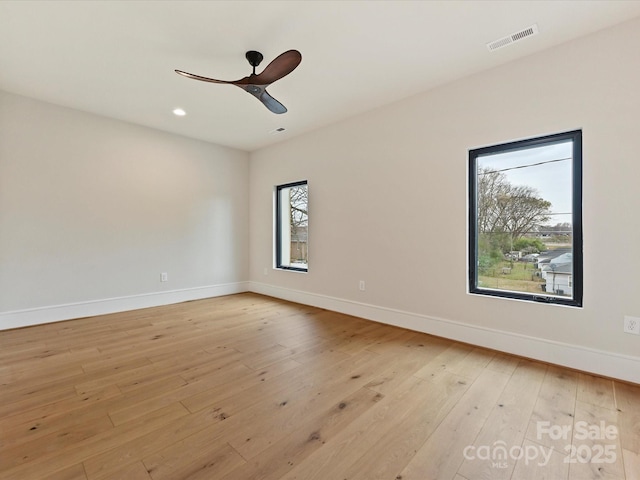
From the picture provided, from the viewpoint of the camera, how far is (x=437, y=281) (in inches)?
Result: 122

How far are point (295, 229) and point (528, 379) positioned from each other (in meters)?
3.67

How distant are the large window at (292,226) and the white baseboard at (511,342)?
1116 millimetres

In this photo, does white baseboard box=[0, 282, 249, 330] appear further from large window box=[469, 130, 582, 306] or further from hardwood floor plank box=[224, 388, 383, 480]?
large window box=[469, 130, 582, 306]

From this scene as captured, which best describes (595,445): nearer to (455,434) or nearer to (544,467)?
(544,467)

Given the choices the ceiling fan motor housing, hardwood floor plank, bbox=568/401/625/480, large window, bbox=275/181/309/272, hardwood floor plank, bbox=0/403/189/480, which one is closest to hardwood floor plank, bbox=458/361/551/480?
hardwood floor plank, bbox=568/401/625/480

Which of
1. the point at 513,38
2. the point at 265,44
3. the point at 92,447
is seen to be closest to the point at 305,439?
the point at 92,447

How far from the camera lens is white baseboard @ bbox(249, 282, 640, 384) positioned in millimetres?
2174

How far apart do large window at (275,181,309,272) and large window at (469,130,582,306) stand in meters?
2.46

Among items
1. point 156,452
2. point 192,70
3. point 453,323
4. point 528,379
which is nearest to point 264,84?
point 192,70

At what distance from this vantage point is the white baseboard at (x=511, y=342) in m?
2.17

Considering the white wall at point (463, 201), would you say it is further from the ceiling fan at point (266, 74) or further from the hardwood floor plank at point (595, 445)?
the ceiling fan at point (266, 74)

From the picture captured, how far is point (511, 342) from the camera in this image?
2623mm

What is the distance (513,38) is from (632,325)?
2.41 meters

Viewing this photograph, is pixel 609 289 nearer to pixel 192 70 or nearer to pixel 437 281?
pixel 437 281
